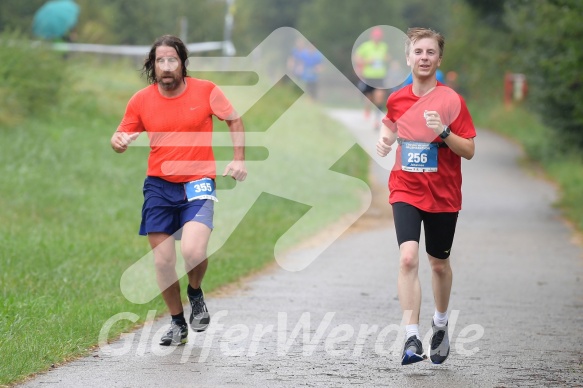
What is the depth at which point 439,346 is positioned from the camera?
23.3ft

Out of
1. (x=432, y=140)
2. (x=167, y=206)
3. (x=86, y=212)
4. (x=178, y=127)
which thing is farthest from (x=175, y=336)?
(x=86, y=212)

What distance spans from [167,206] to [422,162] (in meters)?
1.66

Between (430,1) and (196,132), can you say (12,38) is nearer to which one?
(196,132)

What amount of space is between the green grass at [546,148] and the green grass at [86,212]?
3.44 m

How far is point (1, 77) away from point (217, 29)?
777 inches

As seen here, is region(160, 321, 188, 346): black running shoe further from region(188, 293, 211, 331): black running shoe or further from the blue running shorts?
the blue running shorts

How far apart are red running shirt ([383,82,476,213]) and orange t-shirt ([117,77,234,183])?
1.19m

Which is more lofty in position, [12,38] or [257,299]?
[12,38]

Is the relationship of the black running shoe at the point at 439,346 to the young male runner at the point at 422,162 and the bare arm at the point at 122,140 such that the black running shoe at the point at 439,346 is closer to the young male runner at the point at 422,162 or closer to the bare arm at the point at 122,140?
the young male runner at the point at 422,162

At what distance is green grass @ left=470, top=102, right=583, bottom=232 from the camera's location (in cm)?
1885

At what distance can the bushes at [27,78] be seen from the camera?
19391 millimetres

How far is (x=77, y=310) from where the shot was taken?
27.9 ft

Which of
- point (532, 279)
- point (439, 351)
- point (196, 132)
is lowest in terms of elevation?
point (532, 279)

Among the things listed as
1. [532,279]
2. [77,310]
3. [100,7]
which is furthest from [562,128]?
[100,7]
